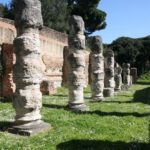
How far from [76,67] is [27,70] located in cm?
482

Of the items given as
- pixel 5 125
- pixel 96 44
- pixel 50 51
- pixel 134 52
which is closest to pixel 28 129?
pixel 5 125

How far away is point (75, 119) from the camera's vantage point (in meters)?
11.7

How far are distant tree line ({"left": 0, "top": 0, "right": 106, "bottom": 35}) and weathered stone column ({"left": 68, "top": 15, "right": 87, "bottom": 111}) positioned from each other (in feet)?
88.4

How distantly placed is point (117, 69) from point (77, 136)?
20294mm

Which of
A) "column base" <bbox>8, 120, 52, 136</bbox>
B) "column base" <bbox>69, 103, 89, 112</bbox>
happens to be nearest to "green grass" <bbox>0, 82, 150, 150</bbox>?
"column base" <bbox>8, 120, 52, 136</bbox>

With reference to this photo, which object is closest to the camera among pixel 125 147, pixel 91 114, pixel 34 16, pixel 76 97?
pixel 125 147

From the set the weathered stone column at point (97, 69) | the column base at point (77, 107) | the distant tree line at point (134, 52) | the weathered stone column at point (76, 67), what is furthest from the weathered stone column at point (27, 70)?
the distant tree line at point (134, 52)

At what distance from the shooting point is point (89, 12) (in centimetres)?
5803

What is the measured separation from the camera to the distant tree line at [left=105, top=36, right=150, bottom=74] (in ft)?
208

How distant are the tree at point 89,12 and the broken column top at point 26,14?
151ft

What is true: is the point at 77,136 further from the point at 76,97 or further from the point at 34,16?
the point at 76,97

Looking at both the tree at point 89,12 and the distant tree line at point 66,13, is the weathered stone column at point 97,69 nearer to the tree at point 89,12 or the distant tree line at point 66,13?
the distant tree line at point 66,13

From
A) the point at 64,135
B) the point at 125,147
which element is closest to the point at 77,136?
the point at 64,135

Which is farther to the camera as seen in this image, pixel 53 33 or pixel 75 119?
pixel 53 33
